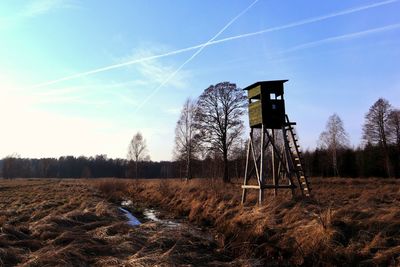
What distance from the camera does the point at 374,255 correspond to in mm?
9148

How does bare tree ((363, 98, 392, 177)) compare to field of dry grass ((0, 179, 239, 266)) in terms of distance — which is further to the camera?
bare tree ((363, 98, 392, 177))

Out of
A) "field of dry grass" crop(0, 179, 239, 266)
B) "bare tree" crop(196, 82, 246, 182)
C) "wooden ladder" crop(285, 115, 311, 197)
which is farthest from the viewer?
"bare tree" crop(196, 82, 246, 182)

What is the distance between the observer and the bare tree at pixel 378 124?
6219 centimetres

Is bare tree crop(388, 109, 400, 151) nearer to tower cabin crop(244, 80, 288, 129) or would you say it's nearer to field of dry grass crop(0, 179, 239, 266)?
tower cabin crop(244, 80, 288, 129)

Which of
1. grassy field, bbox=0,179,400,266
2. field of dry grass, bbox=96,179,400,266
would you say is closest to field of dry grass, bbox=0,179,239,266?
grassy field, bbox=0,179,400,266

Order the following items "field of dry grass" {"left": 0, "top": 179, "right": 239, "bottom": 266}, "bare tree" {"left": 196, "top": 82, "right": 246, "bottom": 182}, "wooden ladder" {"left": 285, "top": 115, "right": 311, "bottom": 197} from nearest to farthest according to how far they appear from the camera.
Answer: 1. "field of dry grass" {"left": 0, "top": 179, "right": 239, "bottom": 266}
2. "wooden ladder" {"left": 285, "top": 115, "right": 311, "bottom": 197}
3. "bare tree" {"left": 196, "top": 82, "right": 246, "bottom": 182}

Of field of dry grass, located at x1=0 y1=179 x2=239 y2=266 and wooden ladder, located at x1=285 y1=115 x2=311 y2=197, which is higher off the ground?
wooden ladder, located at x1=285 y1=115 x2=311 y2=197

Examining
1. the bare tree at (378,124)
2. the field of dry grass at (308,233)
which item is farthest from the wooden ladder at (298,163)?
the bare tree at (378,124)

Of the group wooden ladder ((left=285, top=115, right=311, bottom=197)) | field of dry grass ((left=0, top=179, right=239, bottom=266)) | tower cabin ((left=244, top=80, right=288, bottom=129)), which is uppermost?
tower cabin ((left=244, top=80, right=288, bottom=129))

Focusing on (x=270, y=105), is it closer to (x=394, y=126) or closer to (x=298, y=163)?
(x=298, y=163)

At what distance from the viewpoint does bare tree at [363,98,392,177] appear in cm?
6219

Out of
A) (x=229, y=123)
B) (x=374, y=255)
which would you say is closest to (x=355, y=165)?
(x=229, y=123)

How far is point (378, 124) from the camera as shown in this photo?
62844 mm

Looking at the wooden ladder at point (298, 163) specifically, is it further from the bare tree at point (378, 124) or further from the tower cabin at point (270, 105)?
the bare tree at point (378, 124)
